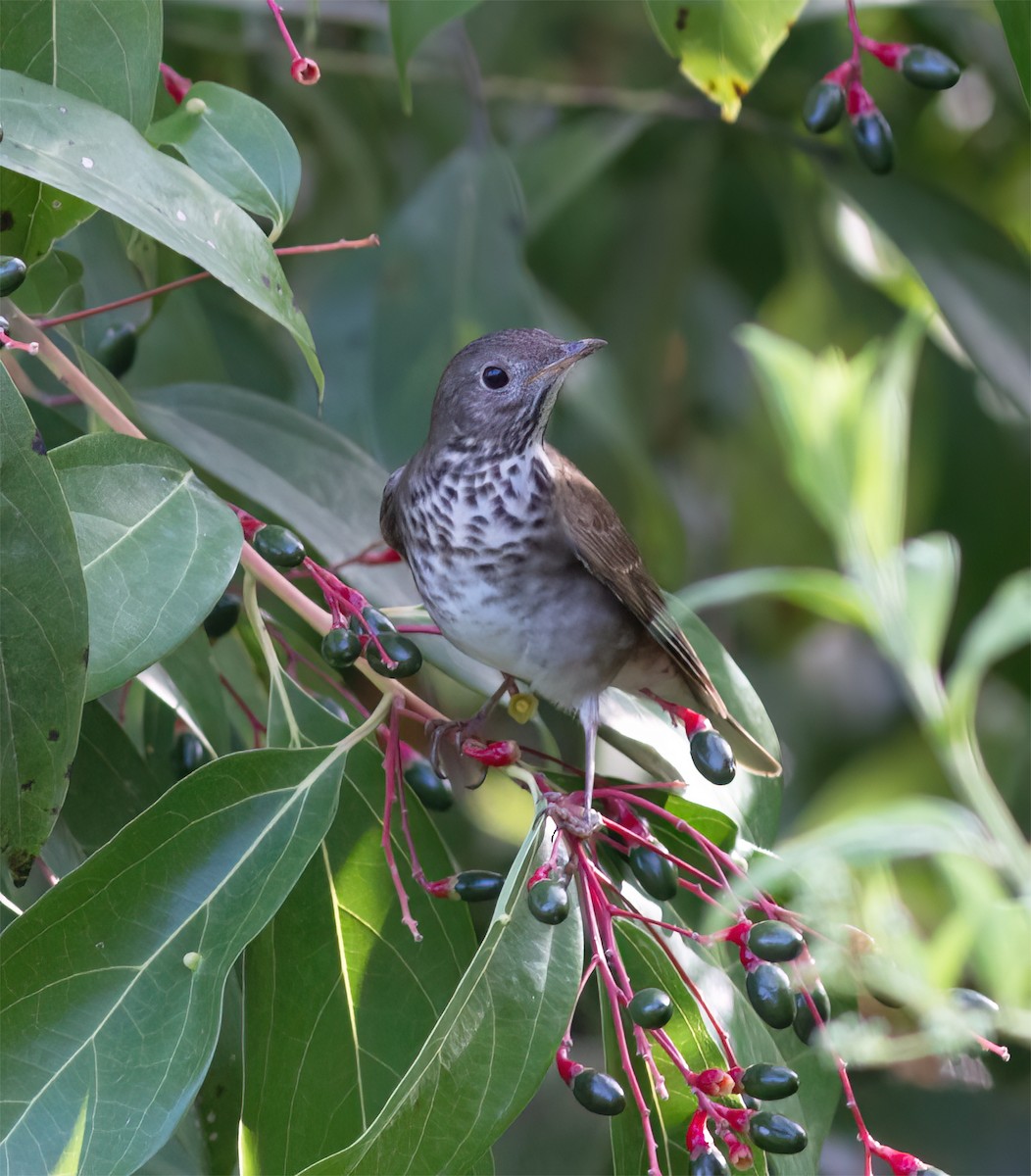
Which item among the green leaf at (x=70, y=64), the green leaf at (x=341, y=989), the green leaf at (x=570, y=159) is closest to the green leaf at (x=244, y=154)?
the green leaf at (x=70, y=64)

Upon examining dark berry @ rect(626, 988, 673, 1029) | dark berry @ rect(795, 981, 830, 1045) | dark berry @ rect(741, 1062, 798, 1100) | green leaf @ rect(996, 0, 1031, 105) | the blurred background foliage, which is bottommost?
the blurred background foliage

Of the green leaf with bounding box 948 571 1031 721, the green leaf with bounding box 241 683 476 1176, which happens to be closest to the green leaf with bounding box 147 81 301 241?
the green leaf with bounding box 241 683 476 1176

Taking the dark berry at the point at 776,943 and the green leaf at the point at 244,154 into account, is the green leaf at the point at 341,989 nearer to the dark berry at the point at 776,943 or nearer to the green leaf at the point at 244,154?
the dark berry at the point at 776,943

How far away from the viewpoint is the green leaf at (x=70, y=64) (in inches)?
87.7

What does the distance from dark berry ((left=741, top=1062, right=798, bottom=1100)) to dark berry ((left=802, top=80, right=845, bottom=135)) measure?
162 cm

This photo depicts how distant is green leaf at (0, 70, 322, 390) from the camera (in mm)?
1969

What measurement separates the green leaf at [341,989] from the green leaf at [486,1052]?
341 millimetres

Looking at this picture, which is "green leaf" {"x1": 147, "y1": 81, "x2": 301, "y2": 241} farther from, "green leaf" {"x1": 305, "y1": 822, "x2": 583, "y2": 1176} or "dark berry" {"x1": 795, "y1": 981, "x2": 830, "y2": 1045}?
"dark berry" {"x1": 795, "y1": 981, "x2": 830, "y2": 1045}

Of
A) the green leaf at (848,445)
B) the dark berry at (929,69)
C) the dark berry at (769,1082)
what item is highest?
the dark berry at (929,69)

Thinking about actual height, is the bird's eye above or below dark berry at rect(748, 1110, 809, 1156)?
above

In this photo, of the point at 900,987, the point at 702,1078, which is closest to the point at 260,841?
the point at 702,1078

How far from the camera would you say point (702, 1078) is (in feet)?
6.97

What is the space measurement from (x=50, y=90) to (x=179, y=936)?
1204 mm

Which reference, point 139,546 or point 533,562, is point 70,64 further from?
point 533,562
